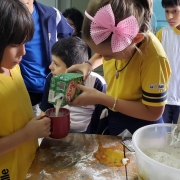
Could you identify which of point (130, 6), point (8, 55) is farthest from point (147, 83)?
point (8, 55)

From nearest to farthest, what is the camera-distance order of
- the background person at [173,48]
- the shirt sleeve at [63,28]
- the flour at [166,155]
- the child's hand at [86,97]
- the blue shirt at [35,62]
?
1. the flour at [166,155]
2. the child's hand at [86,97]
3. the blue shirt at [35,62]
4. the shirt sleeve at [63,28]
5. the background person at [173,48]

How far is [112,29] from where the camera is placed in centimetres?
86

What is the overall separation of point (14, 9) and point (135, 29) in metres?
0.42

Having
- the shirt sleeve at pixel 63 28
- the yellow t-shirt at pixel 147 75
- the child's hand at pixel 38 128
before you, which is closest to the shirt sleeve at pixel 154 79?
the yellow t-shirt at pixel 147 75

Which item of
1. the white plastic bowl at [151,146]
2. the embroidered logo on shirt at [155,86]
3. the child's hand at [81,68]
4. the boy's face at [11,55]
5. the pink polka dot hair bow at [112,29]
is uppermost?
the pink polka dot hair bow at [112,29]

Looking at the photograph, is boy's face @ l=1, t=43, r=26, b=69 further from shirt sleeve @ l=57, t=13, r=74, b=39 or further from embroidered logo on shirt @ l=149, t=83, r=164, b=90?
shirt sleeve @ l=57, t=13, r=74, b=39

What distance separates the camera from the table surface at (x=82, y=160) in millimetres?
836

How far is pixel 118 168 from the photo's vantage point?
2.86 feet

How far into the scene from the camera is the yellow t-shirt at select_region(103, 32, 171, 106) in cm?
96

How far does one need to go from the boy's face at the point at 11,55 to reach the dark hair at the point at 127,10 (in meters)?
0.25

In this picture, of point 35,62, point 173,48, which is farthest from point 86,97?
point 173,48

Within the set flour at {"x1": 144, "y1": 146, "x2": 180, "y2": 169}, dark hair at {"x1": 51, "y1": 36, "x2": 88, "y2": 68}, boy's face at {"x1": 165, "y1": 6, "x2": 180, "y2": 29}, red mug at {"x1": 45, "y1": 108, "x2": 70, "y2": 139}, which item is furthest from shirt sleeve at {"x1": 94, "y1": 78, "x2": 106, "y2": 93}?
boy's face at {"x1": 165, "y1": 6, "x2": 180, "y2": 29}

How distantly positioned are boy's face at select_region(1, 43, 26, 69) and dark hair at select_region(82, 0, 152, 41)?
9.9 inches

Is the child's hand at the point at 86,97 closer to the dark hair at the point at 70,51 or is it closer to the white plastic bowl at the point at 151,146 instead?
the white plastic bowl at the point at 151,146
